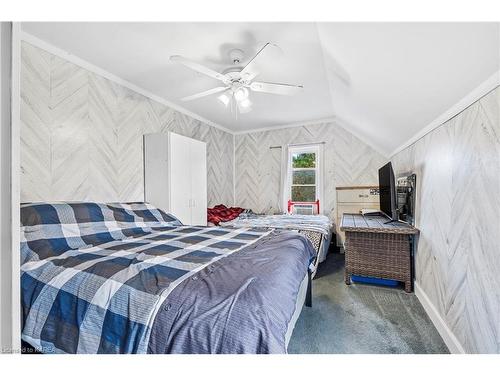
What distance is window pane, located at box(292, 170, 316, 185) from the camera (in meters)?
4.44

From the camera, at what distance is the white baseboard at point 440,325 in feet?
4.60

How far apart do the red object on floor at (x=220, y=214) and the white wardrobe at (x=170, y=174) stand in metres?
0.54

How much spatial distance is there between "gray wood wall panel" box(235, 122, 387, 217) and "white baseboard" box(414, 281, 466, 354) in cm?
224

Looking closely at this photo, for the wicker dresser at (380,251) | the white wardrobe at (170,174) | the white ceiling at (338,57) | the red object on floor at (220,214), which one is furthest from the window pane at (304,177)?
the white wardrobe at (170,174)

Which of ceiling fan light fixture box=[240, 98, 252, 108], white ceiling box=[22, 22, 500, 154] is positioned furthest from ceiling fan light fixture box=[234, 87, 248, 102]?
white ceiling box=[22, 22, 500, 154]

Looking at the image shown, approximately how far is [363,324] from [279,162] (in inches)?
129

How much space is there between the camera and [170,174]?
110 inches

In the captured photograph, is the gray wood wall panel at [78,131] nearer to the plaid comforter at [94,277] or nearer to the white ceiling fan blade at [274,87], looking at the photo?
the plaid comforter at [94,277]

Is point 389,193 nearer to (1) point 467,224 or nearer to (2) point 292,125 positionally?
(1) point 467,224

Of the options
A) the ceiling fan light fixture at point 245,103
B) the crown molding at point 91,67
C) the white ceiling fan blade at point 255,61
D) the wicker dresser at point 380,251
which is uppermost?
the crown molding at point 91,67

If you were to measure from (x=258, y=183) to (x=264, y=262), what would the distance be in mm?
3592

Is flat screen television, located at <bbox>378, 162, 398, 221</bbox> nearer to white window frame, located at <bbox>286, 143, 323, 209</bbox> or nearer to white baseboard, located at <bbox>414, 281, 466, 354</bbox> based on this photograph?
white baseboard, located at <bbox>414, 281, 466, 354</bbox>
